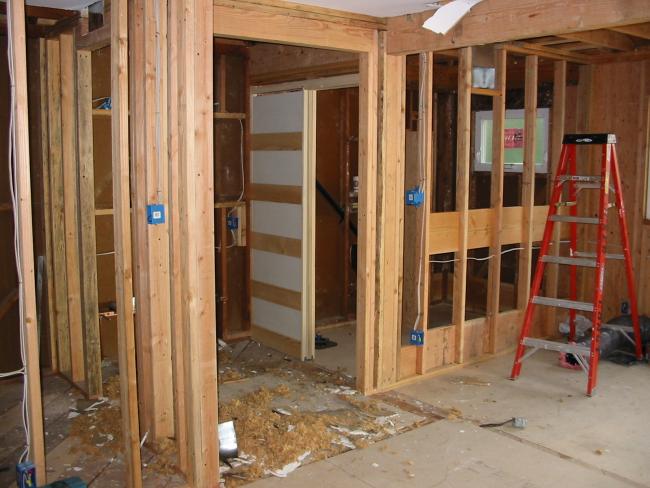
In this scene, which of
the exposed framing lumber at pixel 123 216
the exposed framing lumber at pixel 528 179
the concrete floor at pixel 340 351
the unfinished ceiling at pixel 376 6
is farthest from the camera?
the exposed framing lumber at pixel 528 179

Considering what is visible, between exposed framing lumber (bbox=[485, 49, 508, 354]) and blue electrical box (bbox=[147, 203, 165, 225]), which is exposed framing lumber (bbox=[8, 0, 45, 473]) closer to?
blue electrical box (bbox=[147, 203, 165, 225])

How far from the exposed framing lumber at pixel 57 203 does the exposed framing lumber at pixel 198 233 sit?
1834 mm

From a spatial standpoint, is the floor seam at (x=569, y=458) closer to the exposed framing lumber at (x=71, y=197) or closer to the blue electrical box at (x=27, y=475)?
the blue electrical box at (x=27, y=475)

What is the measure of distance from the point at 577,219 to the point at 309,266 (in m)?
2.09

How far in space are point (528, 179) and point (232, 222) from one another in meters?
2.53

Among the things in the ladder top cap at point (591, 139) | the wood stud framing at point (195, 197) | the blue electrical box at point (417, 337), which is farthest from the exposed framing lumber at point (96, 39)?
the ladder top cap at point (591, 139)

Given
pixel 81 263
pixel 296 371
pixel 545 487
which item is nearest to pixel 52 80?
pixel 81 263

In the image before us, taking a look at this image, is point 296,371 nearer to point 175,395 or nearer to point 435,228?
point 435,228

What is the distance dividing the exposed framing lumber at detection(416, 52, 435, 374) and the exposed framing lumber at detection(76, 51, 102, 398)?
7.22ft

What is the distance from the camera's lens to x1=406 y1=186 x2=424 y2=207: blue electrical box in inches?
188

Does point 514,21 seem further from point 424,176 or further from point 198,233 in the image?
point 198,233

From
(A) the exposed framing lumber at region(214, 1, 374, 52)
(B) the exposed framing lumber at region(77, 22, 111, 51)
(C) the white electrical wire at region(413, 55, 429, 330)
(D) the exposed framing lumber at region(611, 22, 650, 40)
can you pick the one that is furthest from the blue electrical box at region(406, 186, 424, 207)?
(B) the exposed framing lumber at region(77, 22, 111, 51)

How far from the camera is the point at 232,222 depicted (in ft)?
19.4

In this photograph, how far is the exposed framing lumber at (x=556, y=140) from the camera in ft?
19.2
